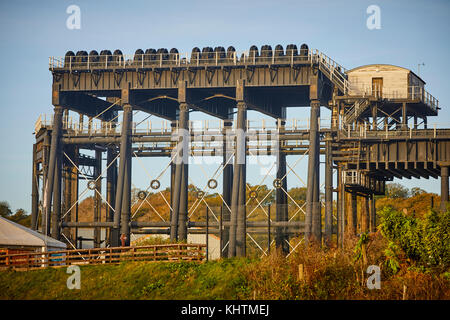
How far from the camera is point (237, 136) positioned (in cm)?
7262

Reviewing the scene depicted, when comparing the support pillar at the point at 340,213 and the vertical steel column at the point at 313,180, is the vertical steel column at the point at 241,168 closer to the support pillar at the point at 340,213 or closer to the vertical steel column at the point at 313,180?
the vertical steel column at the point at 313,180

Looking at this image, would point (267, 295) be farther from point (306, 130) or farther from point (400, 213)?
point (306, 130)

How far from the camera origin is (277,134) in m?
73.8

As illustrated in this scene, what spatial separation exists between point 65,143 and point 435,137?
1443 inches

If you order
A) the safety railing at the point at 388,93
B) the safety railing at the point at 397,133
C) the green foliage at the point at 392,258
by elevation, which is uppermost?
the safety railing at the point at 388,93

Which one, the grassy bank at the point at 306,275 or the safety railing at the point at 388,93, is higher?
the safety railing at the point at 388,93

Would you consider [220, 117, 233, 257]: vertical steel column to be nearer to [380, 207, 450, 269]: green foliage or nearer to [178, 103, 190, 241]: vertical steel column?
[178, 103, 190, 241]: vertical steel column

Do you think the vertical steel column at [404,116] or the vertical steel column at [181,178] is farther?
the vertical steel column at [181,178]

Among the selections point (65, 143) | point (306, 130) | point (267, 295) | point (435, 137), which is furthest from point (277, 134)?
point (267, 295)

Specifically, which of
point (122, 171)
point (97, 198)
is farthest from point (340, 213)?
point (97, 198)

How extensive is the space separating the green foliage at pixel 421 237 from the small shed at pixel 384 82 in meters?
25.7

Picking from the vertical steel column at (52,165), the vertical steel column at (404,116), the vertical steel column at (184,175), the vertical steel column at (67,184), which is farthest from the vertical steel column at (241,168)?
the vertical steel column at (67,184)

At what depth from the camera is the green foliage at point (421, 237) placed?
47.6 meters

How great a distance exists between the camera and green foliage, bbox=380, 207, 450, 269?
156ft
